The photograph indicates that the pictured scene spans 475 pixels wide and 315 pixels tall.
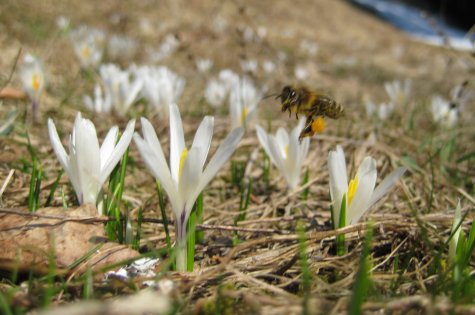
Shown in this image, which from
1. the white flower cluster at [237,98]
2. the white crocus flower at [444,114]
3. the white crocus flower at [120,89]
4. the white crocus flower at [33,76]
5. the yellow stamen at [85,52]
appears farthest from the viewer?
the yellow stamen at [85,52]

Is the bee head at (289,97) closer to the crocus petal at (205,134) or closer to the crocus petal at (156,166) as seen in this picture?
the crocus petal at (205,134)

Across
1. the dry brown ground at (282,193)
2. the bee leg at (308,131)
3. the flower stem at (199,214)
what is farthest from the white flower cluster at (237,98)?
the flower stem at (199,214)

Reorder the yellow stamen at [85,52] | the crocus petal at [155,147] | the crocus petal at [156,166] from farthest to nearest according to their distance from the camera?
the yellow stamen at [85,52]
the crocus petal at [155,147]
the crocus petal at [156,166]

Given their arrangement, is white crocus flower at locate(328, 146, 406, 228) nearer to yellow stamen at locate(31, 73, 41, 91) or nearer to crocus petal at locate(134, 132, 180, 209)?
crocus petal at locate(134, 132, 180, 209)

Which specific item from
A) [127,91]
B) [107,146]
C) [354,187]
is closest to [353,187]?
[354,187]

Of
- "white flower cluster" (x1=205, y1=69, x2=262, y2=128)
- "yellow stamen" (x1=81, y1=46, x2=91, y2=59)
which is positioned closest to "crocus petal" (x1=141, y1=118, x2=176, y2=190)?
"white flower cluster" (x1=205, y1=69, x2=262, y2=128)

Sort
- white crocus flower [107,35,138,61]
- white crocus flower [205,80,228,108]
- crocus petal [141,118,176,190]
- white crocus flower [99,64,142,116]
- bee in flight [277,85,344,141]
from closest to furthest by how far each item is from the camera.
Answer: crocus petal [141,118,176,190], bee in flight [277,85,344,141], white crocus flower [99,64,142,116], white crocus flower [205,80,228,108], white crocus flower [107,35,138,61]
